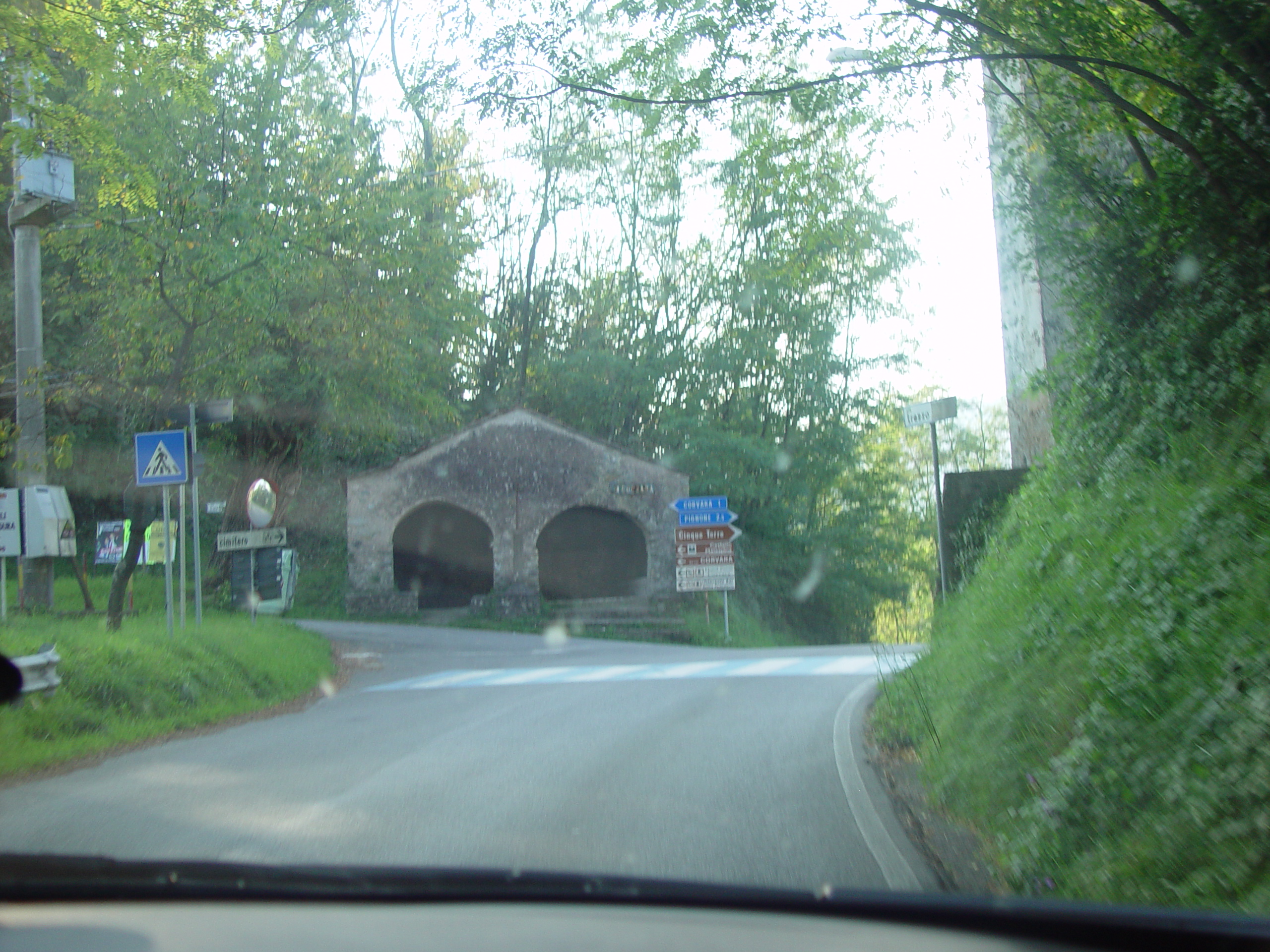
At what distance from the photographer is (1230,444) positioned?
22.5 ft

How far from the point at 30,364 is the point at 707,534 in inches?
597

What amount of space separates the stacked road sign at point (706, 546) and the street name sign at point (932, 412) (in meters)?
13.4

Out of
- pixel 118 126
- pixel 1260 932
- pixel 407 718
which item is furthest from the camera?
pixel 118 126

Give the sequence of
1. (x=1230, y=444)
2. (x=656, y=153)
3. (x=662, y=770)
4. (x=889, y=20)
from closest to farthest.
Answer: (x=1230, y=444), (x=662, y=770), (x=889, y=20), (x=656, y=153)

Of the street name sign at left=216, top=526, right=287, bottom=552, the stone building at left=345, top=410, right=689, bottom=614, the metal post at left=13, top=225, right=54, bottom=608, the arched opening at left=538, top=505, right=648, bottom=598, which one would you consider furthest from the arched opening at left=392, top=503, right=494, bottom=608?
the metal post at left=13, top=225, right=54, bottom=608

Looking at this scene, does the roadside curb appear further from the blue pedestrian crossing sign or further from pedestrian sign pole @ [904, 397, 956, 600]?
the blue pedestrian crossing sign

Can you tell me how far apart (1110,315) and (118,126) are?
1389 centimetres

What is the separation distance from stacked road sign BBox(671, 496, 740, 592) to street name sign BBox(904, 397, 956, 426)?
528 inches

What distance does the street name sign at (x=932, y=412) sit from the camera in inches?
451

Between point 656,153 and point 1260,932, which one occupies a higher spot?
point 656,153

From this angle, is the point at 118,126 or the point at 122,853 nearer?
the point at 122,853

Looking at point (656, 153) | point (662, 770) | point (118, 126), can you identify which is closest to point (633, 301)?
point (118, 126)

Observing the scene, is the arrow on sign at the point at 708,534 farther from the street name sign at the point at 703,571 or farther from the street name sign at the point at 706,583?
the street name sign at the point at 706,583

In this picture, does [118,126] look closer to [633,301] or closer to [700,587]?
[700,587]
